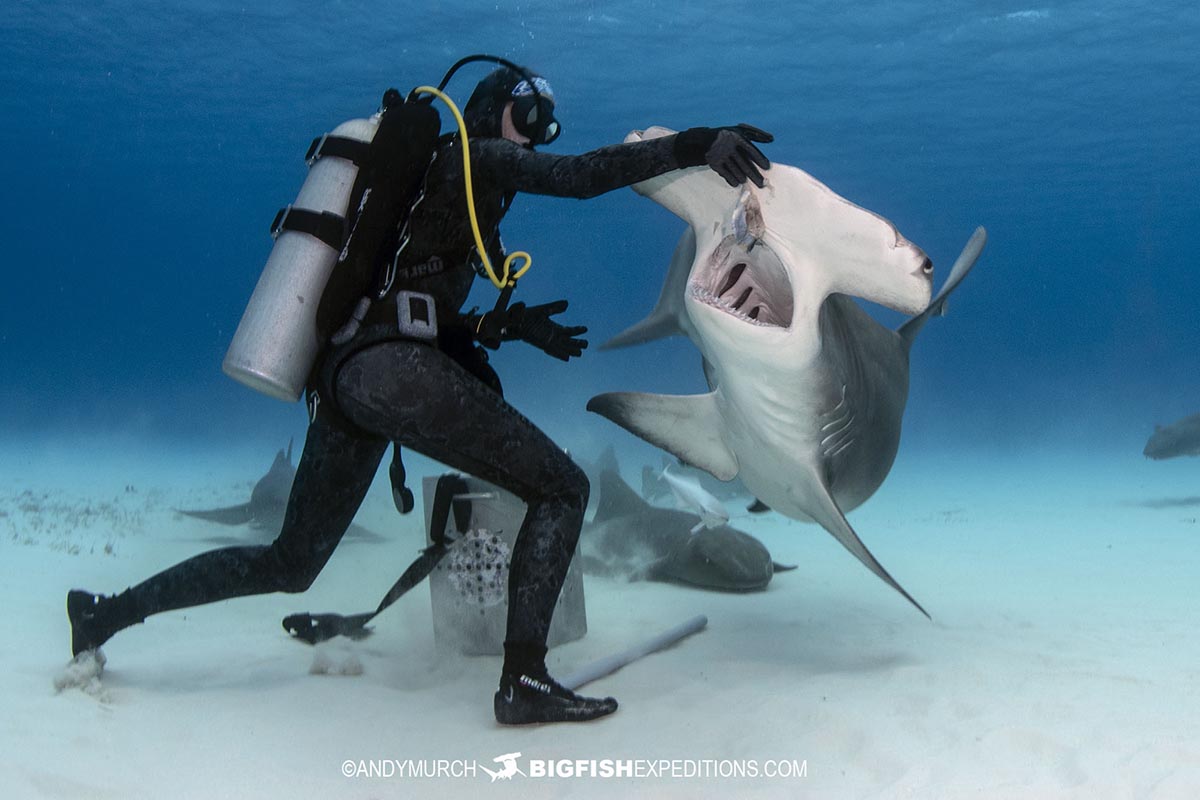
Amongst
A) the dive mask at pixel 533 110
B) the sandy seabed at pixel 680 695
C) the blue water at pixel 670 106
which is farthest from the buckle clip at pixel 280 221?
the blue water at pixel 670 106

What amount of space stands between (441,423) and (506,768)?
1311 mm

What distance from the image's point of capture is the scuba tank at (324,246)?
3.19 m

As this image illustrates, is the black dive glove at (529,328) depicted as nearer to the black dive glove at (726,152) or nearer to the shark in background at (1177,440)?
the black dive glove at (726,152)

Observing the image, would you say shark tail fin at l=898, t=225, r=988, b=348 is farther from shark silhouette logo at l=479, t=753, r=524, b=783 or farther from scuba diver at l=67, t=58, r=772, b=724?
shark silhouette logo at l=479, t=753, r=524, b=783

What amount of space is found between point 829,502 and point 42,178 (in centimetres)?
8727

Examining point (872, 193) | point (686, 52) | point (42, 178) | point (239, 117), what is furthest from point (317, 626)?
point (42, 178)

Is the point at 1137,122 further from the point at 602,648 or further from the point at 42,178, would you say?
the point at 42,178

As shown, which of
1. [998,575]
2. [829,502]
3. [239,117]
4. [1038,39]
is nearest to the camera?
[829,502]

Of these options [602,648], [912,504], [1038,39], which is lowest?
[912,504]

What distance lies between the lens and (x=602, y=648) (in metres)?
4.52

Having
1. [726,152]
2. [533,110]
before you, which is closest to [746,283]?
[726,152]

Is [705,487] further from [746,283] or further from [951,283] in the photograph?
[746,283]

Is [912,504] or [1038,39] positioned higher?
[1038,39]

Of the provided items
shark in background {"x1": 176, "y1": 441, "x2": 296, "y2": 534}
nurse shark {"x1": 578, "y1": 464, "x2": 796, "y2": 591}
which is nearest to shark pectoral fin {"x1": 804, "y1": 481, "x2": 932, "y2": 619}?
nurse shark {"x1": 578, "y1": 464, "x2": 796, "y2": 591}
